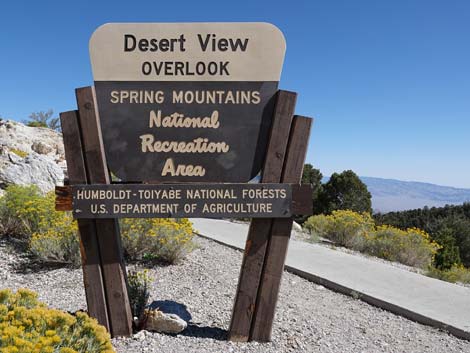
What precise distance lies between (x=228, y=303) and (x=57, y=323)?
267 centimetres

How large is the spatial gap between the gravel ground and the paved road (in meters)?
0.14

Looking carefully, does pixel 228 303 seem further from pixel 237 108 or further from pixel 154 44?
pixel 154 44

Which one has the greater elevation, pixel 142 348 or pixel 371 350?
pixel 371 350

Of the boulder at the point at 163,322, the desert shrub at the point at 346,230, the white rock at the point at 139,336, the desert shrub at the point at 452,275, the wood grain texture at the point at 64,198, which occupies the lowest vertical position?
the white rock at the point at 139,336

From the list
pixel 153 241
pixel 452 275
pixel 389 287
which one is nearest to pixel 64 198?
pixel 153 241

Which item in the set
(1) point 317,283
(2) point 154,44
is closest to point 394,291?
(1) point 317,283

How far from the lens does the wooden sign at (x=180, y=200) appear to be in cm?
343

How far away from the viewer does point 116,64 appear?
348cm

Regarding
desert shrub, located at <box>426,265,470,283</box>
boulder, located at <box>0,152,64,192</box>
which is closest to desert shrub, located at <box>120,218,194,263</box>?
desert shrub, located at <box>426,265,470,283</box>

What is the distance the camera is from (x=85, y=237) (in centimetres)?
353

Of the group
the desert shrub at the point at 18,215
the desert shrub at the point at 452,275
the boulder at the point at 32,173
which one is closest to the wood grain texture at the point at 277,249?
the desert shrub at the point at 18,215

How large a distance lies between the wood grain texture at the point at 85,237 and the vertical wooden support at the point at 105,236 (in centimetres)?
4

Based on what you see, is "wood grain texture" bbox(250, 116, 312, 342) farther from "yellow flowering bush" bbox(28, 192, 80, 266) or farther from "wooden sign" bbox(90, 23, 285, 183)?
"yellow flowering bush" bbox(28, 192, 80, 266)

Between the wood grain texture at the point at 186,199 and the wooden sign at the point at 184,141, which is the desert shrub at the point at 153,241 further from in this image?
the wood grain texture at the point at 186,199
